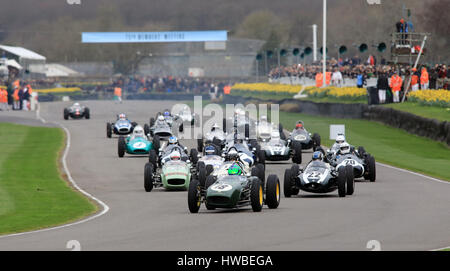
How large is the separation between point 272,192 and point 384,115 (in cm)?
2943

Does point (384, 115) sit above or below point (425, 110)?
below

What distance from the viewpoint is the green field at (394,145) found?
104 ft

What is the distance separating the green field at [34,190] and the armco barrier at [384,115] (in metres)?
15.6

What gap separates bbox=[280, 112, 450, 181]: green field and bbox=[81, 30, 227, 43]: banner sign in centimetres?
4320

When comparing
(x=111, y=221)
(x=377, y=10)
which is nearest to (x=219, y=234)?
(x=111, y=221)

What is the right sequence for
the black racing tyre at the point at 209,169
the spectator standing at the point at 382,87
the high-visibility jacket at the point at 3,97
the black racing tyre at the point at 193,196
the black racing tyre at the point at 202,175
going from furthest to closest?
the high-visibility jacket at the point at 3,97 → the spectator standing at the point at 382,87 → the black racing tyre at the point at 209,169 → the black racing tyre at the point at 202,175 → the black racing tyre at the point at 193,196

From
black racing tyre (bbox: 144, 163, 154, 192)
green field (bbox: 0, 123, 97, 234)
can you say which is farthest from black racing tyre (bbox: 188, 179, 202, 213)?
black racing tyre (bbox: 144, 163, 154, 192)

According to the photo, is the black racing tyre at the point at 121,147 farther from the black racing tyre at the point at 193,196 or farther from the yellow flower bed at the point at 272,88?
the yellow flower bed at the point at 272,88

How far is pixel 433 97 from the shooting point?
45.2 meters

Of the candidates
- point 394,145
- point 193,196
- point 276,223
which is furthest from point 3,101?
point 276,223

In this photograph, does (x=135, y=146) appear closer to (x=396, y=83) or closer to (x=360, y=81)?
(x=396, y=83)

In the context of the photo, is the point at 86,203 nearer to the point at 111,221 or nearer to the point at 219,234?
the point at 111,221

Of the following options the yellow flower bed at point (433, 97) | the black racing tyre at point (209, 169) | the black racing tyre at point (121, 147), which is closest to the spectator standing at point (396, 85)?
the yellow flower bed at point (433, 97)

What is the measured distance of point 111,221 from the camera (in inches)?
746
